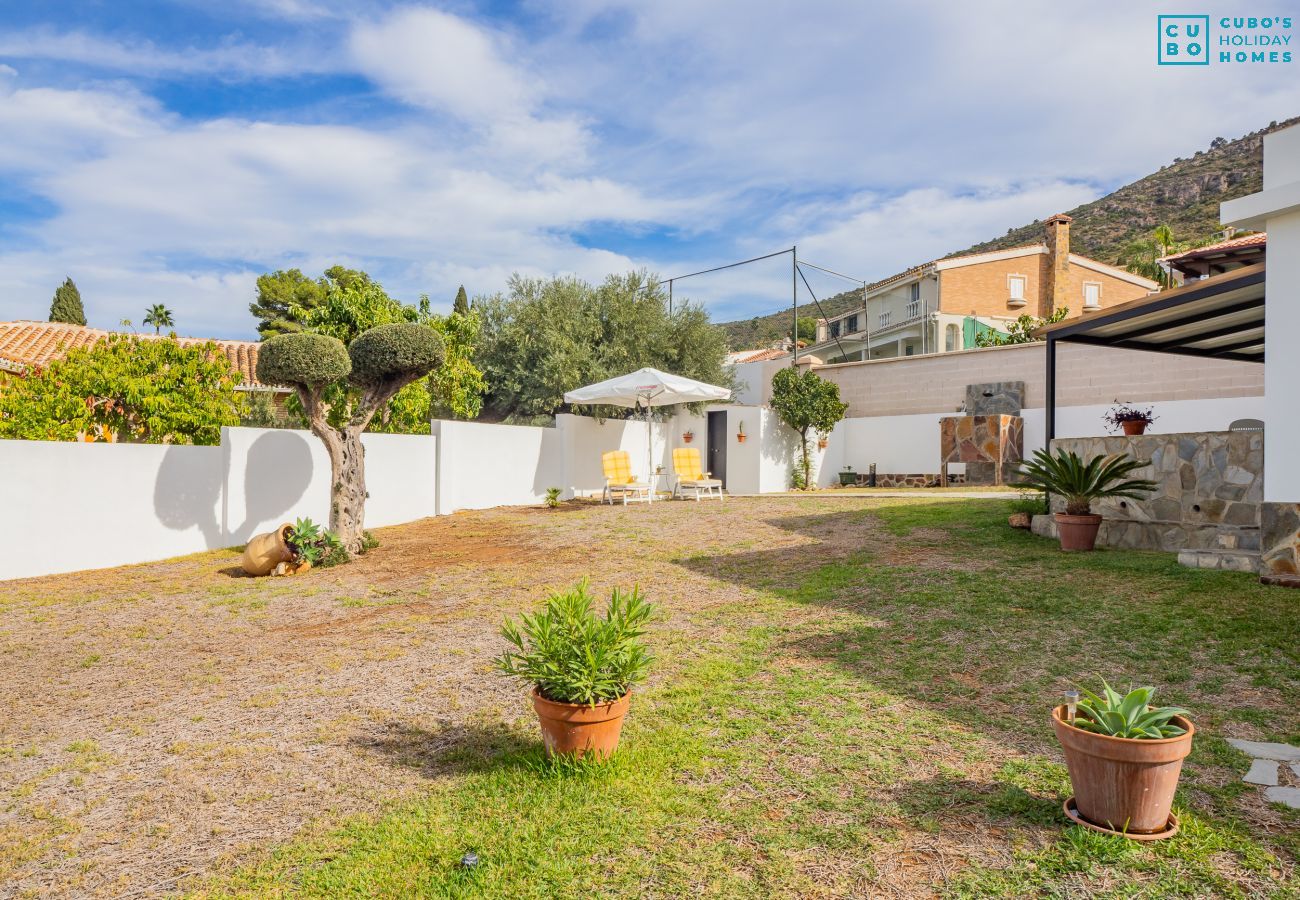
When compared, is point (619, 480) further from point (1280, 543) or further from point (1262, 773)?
point (1262, 773)

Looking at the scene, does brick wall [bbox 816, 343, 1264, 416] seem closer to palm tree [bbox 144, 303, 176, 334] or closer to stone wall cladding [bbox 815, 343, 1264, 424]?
stone wall cladding [bbox 815, 343, 1264, 424]

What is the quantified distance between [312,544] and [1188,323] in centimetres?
1057

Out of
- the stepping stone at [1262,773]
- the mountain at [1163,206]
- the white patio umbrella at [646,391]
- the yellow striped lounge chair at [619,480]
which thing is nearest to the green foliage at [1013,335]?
the mountain at [1163,206]

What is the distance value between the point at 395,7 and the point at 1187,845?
10592mm

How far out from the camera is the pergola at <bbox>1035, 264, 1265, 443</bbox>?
693 centimetres

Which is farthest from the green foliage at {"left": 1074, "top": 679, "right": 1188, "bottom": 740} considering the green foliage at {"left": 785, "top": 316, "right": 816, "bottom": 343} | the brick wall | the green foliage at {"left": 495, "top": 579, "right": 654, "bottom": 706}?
the green foliage at {"left": 785, "top": 316, "right": 816, "bottom": 343}

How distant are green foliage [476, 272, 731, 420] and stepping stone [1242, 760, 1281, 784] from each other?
14506 mm

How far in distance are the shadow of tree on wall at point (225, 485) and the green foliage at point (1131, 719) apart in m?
9.93

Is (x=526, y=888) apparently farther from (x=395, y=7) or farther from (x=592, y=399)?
(x=592, y=399)

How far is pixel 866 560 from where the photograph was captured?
7.70 metres

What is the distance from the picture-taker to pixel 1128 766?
8.41ft

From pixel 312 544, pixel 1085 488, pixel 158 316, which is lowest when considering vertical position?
pixel 312 544

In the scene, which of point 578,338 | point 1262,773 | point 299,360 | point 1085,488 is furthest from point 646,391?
point 1262,773

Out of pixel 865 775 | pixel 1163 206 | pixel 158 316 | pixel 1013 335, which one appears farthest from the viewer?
pixel 1163 206
